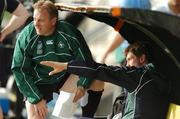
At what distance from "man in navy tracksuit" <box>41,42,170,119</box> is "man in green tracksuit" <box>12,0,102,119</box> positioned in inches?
28.4

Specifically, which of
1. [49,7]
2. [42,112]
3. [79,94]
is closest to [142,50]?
[79,94]

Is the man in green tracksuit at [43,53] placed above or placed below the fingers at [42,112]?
above

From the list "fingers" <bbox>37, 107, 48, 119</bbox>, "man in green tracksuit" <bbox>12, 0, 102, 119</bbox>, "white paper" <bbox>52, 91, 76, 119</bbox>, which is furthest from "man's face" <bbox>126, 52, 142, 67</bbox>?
"fingers" <bbox>37, 107, 48, 119</bbox>

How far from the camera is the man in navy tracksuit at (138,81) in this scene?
580 cm

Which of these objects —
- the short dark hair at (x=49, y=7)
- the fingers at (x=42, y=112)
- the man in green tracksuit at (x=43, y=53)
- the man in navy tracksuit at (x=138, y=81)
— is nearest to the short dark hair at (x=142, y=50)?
the man in navy tracksuit at (x=138, y=81)

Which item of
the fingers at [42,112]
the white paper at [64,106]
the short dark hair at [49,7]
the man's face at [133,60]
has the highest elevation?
the short dark hair at [49,7]

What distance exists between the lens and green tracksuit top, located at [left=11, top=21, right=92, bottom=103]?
21.7 feet

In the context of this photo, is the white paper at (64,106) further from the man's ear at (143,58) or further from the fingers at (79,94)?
the man's ear at (143,58)

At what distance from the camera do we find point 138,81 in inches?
229

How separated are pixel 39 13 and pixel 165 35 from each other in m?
1.47

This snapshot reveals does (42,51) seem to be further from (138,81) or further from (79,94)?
(138,81)

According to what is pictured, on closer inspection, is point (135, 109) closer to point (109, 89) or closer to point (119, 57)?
point (119, 57)

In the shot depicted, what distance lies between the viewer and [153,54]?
6000 mm

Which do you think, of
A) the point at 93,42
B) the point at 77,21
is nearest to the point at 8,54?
the point at 77,21
